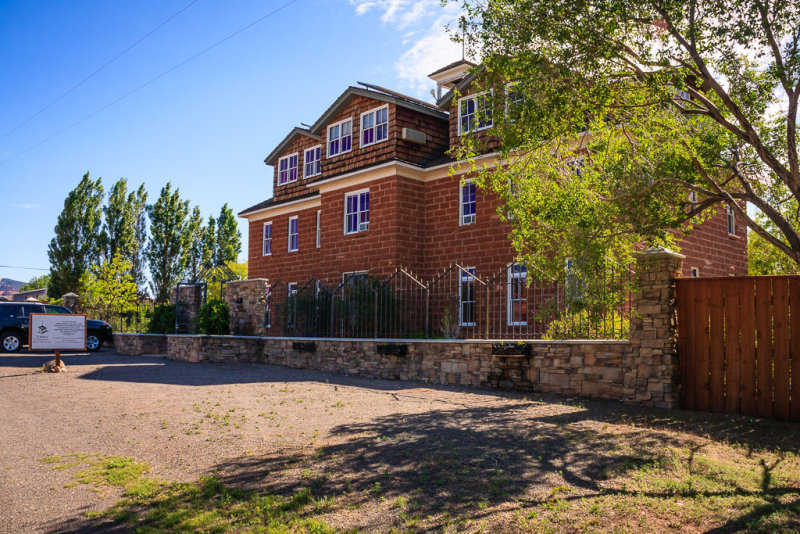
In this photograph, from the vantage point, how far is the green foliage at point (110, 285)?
115 ft

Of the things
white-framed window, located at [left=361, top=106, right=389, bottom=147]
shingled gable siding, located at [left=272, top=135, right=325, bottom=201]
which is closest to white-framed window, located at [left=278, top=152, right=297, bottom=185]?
shingled gable siding, located at [left=272, top=135, right=325, bottom=201]

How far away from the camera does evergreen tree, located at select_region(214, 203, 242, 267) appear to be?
48.2 m

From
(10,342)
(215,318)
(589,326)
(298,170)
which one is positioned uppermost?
(298,170)

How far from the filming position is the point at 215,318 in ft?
62.3

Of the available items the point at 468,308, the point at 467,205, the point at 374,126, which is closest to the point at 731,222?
the point at 467,205

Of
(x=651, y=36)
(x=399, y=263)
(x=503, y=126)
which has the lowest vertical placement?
(x=399, y=263)

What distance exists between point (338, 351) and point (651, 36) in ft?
32.9

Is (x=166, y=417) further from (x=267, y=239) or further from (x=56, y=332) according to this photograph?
(x=267, y=239)

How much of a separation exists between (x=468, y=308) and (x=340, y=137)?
925 centimetres

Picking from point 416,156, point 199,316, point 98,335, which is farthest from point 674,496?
point 98,335

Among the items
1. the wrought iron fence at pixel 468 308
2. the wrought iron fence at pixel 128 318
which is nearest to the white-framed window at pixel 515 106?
the wrought iron fence at pixel 468 308

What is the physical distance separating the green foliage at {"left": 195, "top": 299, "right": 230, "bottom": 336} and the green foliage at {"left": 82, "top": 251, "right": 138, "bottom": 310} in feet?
56.6

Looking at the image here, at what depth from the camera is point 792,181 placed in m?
8.52

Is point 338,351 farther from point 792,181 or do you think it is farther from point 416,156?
point 792,181
